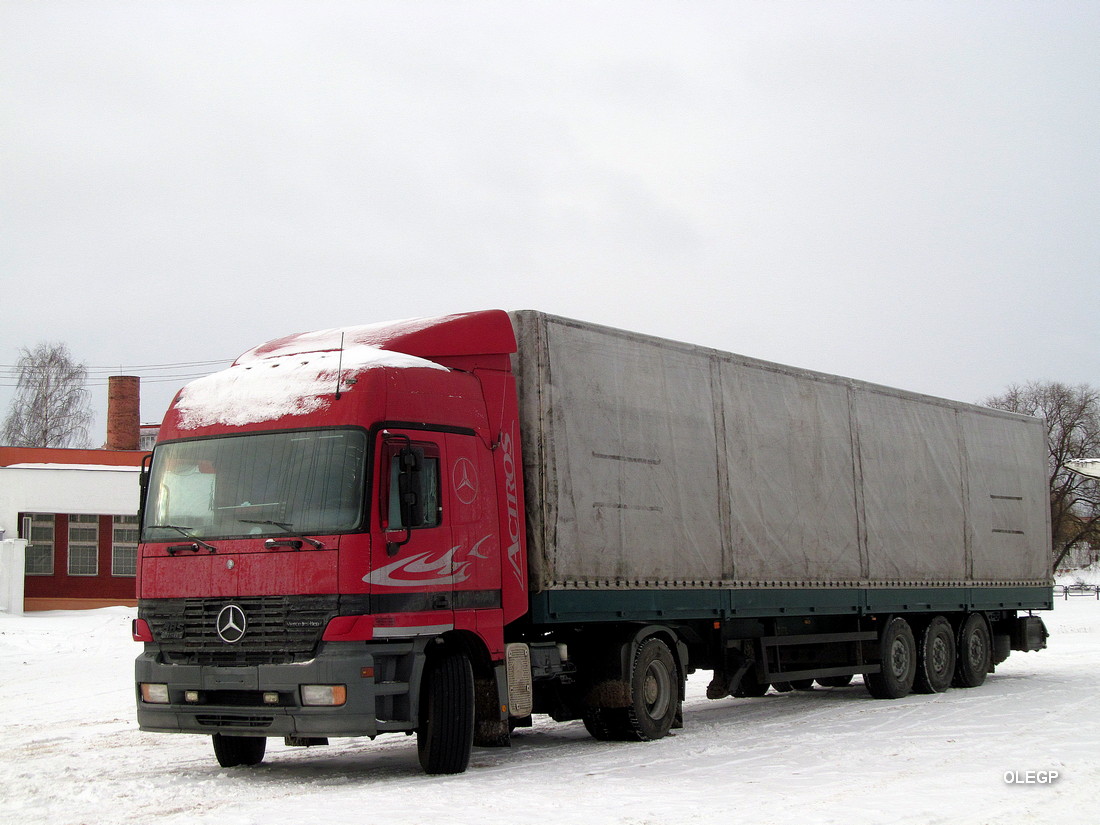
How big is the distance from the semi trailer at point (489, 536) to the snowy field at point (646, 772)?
0.48 metres

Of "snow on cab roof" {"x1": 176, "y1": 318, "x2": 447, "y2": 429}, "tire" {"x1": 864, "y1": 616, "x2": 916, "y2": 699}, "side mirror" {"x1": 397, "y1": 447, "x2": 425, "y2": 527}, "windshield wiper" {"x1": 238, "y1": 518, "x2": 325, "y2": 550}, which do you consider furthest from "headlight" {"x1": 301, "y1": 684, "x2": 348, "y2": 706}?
"tire" {"x1": 864, "y1": 616, "x2": 916, "y2": 699}

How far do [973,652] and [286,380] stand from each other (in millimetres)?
12106

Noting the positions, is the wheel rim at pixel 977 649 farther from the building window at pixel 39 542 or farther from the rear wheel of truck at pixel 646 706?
the building window at pixel 39 542

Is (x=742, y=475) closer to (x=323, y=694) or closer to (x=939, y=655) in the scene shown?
(x=939, y=655)

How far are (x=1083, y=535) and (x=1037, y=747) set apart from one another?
205ft

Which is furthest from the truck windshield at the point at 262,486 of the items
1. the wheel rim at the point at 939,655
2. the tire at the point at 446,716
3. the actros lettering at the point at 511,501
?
the wheel rim at the point at 939,655

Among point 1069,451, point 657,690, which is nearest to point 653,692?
point 657,690

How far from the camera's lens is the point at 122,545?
120 ft

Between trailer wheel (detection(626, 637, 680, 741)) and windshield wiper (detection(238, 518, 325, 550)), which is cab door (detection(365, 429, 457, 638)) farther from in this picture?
trailer wheel (detection(626, 637, 680, 741))

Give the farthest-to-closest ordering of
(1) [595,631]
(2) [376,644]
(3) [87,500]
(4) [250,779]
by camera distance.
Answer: (3) [87,500], (1) [595,631], (4) [250,779], (2) [376,644]

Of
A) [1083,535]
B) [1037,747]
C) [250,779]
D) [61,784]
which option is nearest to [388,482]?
[250,779]

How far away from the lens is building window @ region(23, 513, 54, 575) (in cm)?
3553

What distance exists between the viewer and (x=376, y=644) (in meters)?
8.96

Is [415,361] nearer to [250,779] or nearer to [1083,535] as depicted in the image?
[250,779]
